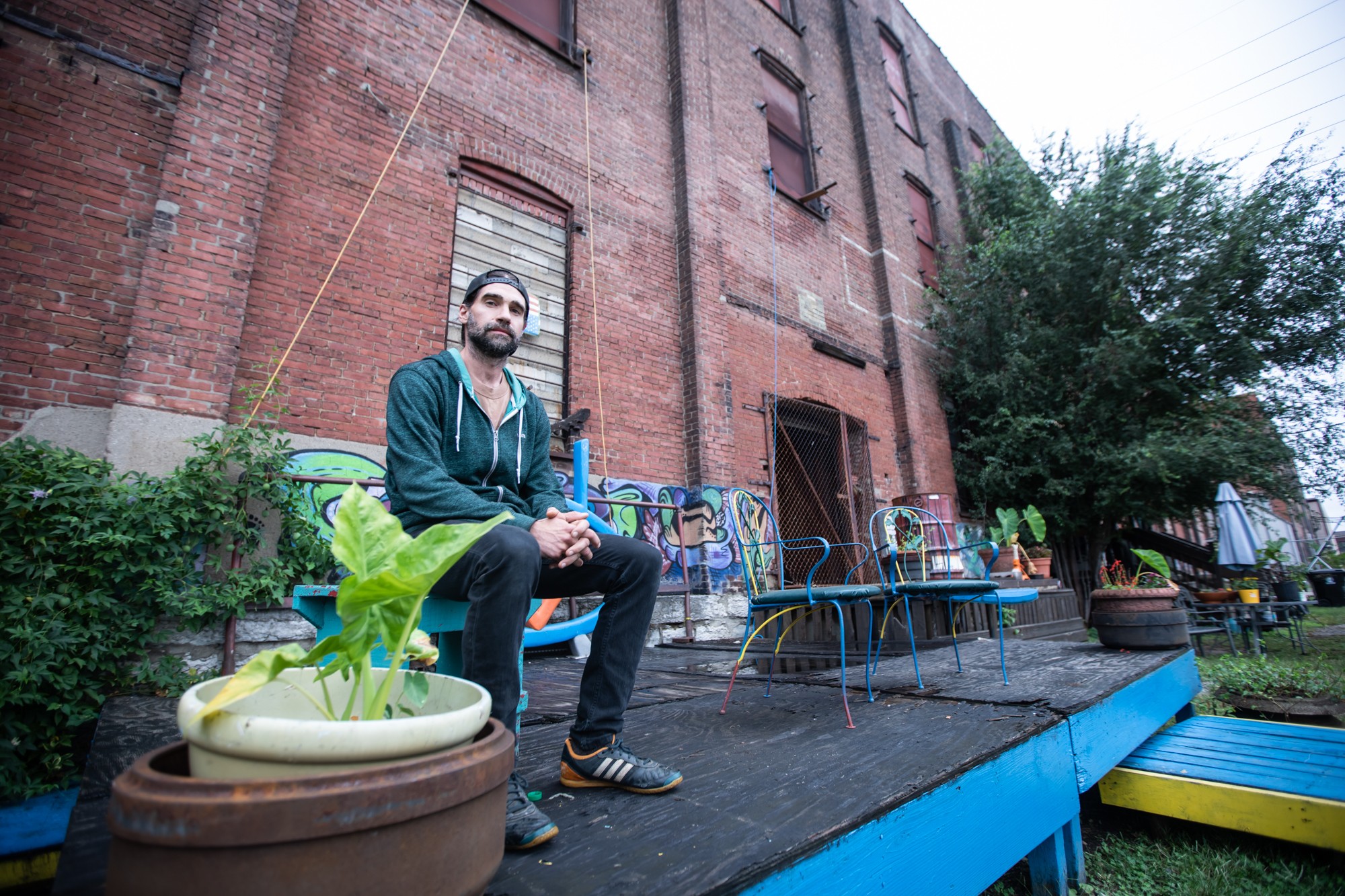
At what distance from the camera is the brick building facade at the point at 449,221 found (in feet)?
12.1

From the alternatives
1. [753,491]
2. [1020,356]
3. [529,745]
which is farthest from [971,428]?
[529,745]

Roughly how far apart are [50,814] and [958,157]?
16.0 m

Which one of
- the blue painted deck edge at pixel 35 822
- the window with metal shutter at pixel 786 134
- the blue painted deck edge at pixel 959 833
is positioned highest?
the window with metal shutter at pixel 786 134

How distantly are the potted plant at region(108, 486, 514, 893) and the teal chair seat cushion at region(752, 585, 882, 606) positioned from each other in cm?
196

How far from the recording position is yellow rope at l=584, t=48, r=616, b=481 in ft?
19.4

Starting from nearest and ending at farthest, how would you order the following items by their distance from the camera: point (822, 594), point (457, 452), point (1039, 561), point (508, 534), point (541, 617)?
point (508, 534) < point (457, 452) < point (822, 594) < point (541, 617) < point (1039, 561)

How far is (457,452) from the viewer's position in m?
1.82

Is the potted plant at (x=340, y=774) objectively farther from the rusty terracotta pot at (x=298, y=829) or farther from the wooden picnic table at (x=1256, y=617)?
the wooden picnic table at (x=1256, y=617)

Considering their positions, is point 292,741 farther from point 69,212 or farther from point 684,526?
point 684,526

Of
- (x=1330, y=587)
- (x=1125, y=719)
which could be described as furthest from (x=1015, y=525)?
(x=1125, y=719)

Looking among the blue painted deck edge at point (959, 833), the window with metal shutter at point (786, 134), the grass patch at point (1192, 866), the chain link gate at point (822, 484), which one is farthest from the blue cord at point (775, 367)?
the blue painted deck edge at point (959, 833)

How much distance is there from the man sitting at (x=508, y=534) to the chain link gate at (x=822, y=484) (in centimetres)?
578

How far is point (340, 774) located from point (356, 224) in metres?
5.10

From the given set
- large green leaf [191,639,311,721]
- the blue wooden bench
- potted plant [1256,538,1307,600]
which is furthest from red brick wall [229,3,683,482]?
potted plant [1256,538,1307,600]
